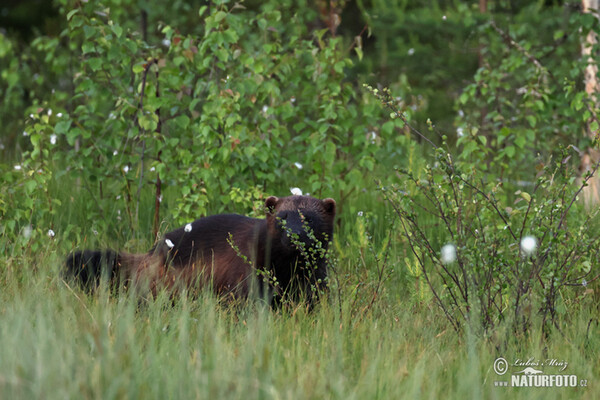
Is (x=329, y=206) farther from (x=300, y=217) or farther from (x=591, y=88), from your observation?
(x=591, y=88)

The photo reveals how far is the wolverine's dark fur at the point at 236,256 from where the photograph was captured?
17.0 ft

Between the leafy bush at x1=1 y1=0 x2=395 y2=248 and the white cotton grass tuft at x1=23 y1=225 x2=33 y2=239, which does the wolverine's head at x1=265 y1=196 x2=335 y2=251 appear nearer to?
the leafy bush at x1=1 y1=0 x2=395 y2=248

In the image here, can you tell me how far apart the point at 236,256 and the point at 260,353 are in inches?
79.8

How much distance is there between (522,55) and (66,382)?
6.73 metres

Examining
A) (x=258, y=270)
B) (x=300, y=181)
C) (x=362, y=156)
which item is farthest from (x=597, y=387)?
(x=300, y=181)

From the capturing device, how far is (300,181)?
775 centimetres

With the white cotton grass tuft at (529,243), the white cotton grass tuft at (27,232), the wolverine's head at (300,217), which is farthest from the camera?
the white cotton grass tuft at (27,232)

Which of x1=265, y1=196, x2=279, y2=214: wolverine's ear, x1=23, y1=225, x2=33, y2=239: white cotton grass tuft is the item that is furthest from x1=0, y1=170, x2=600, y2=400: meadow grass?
x1=265, y1=196, x2=279, y2=214: wolverine's ear

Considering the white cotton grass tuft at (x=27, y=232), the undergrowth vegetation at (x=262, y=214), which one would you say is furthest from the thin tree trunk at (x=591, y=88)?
the white cotton grass tuft at (x=27, y=232)

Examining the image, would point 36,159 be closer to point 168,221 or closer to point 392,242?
point 168,221

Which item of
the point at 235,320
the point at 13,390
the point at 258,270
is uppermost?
the point at 258,270

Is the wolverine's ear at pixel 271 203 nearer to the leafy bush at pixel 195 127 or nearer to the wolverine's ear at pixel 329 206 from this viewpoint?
the wolverine's ear at pixel 329 206

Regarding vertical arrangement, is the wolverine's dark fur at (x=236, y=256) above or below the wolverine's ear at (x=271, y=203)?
below

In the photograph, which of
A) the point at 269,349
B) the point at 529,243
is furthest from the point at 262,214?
the point at 269,349
